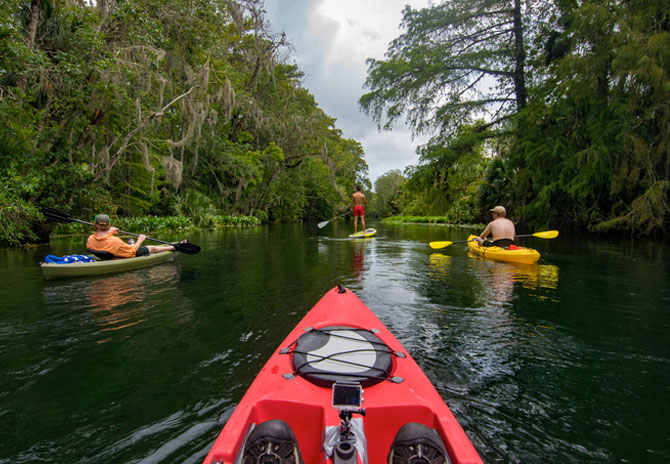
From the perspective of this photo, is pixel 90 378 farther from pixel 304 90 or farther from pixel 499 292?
pixel 304 90

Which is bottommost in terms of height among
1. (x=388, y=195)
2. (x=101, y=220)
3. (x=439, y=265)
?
(x=439, y=265)

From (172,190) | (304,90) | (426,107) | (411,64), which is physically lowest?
(172,190)

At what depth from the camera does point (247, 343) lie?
3.36m

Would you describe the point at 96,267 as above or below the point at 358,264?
above

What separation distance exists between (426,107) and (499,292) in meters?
13.3

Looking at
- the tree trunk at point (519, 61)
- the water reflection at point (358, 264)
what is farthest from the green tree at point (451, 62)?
the water reflection at point (358, 264)

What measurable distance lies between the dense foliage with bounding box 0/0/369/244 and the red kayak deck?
934 centimetres

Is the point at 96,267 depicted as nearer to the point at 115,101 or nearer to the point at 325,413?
the point at 325,413

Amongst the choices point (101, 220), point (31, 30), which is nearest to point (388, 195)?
point (31, 30)

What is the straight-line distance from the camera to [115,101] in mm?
10641

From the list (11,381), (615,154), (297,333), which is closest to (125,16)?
(11,381)

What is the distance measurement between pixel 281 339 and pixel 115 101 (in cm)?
1064

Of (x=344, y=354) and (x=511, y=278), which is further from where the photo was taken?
(x=511, y=278)

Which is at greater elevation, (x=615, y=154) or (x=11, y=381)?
(x=615, y=154)
